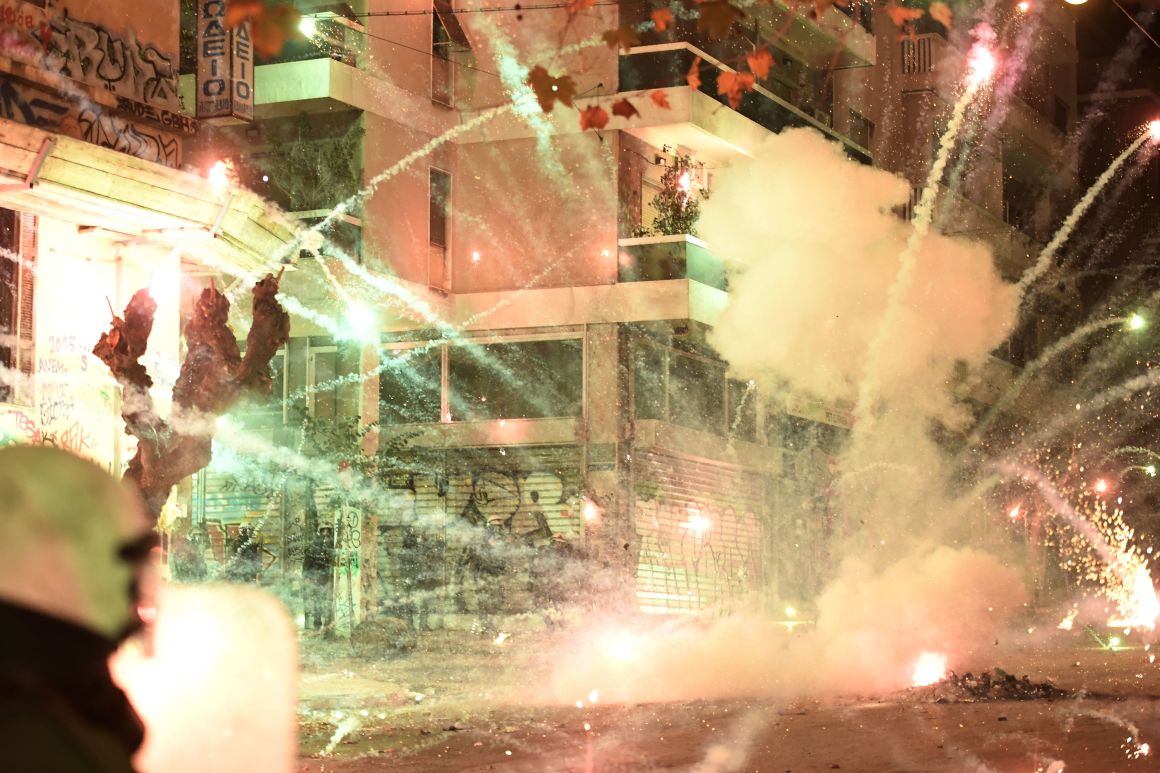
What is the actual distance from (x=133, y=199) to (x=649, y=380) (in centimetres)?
1203

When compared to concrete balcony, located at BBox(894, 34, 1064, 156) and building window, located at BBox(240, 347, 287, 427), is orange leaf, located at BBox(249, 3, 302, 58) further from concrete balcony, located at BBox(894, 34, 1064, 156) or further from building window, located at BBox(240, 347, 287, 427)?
concrete balcony, located at BBox(894, 34, 1064, 156)

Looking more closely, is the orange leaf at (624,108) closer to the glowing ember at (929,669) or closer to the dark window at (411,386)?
the glowing ember at (929,669)

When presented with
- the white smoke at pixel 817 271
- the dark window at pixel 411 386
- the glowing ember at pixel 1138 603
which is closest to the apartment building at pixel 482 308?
the dark window at pixel 411 386

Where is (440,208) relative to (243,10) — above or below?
above

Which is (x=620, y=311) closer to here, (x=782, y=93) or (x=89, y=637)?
(x=782, y=93)

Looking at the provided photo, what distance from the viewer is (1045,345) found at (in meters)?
37.9

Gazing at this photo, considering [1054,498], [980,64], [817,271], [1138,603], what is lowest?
[1138,603]

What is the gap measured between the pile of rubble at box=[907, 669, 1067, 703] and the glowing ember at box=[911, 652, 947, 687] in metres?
0.45

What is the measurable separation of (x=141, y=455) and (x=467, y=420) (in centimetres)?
1143

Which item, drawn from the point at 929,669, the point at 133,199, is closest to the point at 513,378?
the point at 929,669

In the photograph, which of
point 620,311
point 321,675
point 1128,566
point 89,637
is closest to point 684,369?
point 620,311

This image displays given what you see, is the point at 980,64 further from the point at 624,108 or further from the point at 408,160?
the point at 624,108

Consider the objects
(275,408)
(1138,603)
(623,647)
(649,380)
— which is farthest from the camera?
(1138,603)

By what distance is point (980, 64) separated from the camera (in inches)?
1427
